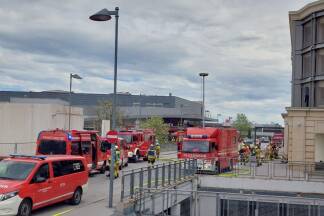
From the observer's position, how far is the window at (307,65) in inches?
1698

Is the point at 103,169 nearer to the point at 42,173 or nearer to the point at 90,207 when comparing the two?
the point at 90,207

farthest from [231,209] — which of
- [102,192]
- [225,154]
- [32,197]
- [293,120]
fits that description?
[293,120]

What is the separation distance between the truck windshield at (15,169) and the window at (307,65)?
32.6 metres

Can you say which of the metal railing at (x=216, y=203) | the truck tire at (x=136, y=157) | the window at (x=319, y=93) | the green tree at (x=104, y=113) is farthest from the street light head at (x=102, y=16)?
the green tree at (x=104, y=113)

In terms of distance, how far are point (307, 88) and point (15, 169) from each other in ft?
110

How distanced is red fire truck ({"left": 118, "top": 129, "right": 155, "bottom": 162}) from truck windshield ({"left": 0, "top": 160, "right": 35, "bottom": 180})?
23605mm

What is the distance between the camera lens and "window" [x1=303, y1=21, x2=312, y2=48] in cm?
4306

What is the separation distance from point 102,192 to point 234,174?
12.4 metres

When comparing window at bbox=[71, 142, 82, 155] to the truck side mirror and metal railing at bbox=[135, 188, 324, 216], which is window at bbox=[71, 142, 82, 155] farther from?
metal railing at bbox=[135, 188, 324, 216]

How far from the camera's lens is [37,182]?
15602 mm

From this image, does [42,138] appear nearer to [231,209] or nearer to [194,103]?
[231,209]

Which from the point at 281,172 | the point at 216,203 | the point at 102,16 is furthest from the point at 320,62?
the point at 216,203

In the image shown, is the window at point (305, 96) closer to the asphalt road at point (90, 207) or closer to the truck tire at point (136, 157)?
the truck tire at point (136, 157)

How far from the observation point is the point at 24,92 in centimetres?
13000
